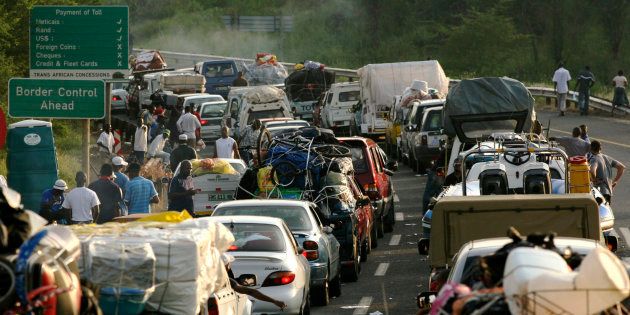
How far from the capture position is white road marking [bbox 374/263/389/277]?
22.3 m

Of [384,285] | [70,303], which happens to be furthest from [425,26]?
[70,303]

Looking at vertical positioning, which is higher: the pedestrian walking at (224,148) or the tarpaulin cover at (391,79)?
the pedestrian walking at (224,148)

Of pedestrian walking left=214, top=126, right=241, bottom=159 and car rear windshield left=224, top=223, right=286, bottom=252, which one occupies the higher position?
car rear windshield left=224, top=223, right=286, bottom=252

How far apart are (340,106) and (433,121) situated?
1116 centimetres

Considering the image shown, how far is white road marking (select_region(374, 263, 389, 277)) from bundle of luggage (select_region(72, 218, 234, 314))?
32.4ft

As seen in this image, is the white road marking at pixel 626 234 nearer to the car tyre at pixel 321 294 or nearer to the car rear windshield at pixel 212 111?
the car tyre at pixel 321 294

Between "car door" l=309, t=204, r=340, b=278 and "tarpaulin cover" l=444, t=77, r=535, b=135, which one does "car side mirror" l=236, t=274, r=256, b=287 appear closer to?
"car door" l=309, t=204, r=340, b=278

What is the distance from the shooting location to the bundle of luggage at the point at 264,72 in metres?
60.6

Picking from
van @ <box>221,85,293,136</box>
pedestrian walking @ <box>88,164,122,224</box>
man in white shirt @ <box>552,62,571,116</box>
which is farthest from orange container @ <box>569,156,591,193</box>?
man in white shirt @ <box>552,62,571,116</box>

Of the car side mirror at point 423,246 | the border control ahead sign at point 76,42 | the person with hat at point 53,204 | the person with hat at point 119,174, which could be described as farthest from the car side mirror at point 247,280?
the border control ahead sign at point 76,42

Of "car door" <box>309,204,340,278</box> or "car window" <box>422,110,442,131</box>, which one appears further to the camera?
"car window" <box>422,110,442,131</box>

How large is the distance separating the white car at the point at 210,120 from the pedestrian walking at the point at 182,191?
23.3 m

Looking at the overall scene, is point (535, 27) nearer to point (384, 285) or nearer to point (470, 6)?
point (470, 6)

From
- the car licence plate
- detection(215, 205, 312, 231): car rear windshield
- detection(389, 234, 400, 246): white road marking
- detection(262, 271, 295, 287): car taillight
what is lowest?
detection(389, 234, 400, 246): white road marking
